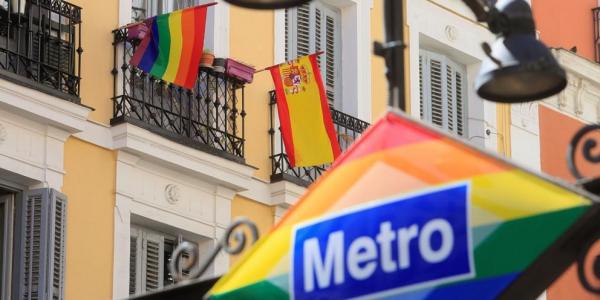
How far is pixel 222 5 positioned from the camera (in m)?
20.8

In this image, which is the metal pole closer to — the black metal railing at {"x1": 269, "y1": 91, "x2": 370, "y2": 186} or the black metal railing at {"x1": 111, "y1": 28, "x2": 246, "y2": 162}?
the black metal railing at {"x1": 111, "y1": 28, "x2": 246, "y2": 162}

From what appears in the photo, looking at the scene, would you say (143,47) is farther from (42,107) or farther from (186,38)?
(42,107)

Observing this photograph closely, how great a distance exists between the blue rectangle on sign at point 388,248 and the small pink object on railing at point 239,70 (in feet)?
42.6

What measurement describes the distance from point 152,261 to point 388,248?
502 inches

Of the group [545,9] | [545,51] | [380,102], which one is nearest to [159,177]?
[380,102]

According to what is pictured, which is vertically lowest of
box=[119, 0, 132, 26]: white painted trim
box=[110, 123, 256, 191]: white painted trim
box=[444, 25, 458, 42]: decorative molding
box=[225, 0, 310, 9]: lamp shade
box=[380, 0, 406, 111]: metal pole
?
box=[380, 0, 406, 111]: metal pole

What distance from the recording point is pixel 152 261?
1947cm

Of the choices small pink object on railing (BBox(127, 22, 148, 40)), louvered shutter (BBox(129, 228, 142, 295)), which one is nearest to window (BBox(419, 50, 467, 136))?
louvered shutter (BBox(129, 228, 142, 295))

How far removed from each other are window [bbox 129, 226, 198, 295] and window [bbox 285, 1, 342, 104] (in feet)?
10.8

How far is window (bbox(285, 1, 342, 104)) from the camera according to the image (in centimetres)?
2225

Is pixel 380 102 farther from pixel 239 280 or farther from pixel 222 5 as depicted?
pixel 239 280

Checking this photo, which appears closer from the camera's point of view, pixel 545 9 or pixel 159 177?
pixel 159 177

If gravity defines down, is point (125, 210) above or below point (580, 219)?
above

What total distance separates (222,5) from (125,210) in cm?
294
